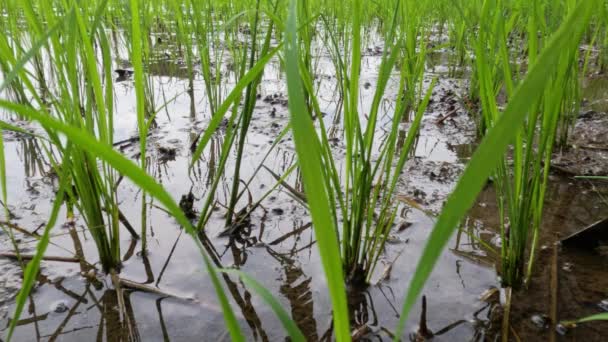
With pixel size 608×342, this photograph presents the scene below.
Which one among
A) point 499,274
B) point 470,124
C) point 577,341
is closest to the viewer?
point 577,341

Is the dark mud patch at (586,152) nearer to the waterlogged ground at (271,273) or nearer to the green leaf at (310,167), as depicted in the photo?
the waterlogged ground at (271,273)

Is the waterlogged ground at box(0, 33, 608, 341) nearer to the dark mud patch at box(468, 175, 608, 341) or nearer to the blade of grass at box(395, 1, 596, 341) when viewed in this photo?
the dark mud patch at box(468, 175, 608, 341)

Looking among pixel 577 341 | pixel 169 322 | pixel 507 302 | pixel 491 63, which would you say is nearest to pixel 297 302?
pixel 169 322

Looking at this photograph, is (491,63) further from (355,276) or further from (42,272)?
(42,272)

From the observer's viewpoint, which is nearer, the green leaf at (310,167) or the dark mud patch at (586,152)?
the green leaf at (310,167)

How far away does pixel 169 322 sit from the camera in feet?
2.95

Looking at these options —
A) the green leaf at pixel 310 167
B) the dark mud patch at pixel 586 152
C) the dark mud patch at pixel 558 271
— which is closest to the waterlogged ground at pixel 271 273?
the dark mud patch at pixel 558 271

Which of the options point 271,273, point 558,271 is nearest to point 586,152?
point 558,271

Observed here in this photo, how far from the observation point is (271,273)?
1.07 meters

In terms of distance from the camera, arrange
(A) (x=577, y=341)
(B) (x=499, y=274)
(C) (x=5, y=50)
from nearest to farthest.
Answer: (A) (x=577, y=341), (C) (x=5, y=50), (B) (x=499, y=274)

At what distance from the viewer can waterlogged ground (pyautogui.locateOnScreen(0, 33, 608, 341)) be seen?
2.91 feet

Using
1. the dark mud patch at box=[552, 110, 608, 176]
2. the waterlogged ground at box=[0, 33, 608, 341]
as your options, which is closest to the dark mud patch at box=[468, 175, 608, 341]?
the waterlogged ground at box=[0, 33, 608, 341]

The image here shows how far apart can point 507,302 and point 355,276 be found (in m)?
0.31

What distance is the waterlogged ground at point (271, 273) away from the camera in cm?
89
